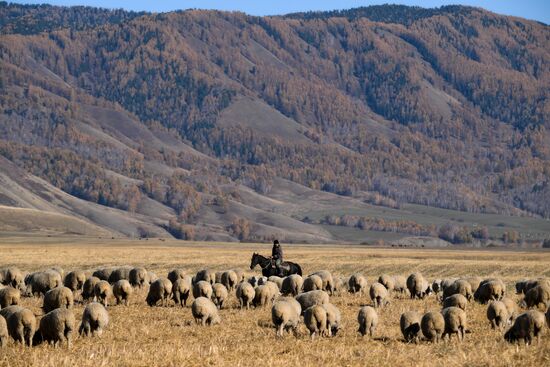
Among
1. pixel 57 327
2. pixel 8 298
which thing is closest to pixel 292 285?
pixel 8 298

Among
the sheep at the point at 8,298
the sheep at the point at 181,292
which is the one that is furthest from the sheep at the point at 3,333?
the sheep at the point at 181,292

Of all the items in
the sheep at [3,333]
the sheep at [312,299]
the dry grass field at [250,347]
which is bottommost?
the dry grass field at [250,347]

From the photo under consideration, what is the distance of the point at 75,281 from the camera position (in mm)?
39188

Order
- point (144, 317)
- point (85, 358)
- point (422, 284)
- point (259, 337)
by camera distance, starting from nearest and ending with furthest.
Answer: point (85, 358)
point (259, 337)
point (144, 317)
point (422, 284)

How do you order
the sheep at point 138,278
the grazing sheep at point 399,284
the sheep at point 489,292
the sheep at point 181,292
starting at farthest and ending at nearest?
the sheep at point 138,278 → the grazing sheep at point 399,284 → the sheep at point 181,292 → the sheep at point 489,292

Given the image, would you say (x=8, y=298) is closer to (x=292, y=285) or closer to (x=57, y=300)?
(x=57, y=300)

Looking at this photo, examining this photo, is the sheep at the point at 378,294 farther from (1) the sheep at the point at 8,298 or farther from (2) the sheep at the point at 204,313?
(1) the sheep at the point at 8,298

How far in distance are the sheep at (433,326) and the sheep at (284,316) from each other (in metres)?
3.84

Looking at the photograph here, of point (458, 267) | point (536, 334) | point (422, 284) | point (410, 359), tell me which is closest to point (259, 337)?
point (410, 359)

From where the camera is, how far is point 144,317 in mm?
30172

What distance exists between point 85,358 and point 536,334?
11.1 metres

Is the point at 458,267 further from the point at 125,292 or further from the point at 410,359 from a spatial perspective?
the point at 410,359

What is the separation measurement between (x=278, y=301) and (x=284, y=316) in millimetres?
1011

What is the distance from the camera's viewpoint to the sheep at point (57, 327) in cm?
2362
